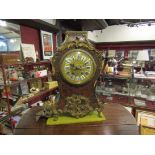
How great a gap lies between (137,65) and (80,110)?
353 centimetres

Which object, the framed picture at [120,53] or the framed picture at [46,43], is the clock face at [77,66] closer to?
the framed picture at [46,43]

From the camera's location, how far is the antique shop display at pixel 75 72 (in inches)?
41.3

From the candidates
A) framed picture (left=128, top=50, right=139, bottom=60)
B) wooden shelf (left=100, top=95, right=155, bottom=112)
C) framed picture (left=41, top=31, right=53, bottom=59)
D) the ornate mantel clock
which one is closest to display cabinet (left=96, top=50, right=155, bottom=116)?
wooden shelf (left=100, top=95, right=155, bottom=112)

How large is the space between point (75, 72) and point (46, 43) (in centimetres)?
201

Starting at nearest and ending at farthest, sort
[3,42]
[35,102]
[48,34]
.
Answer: [3,42]
[35,102]
[48,34]

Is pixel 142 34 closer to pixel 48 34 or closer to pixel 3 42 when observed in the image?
pixel 48 34

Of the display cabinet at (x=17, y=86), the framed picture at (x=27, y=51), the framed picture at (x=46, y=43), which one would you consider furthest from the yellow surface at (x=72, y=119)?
the framed picture at (x=46, y=43)

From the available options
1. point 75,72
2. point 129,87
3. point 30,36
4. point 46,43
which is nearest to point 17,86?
point 30,36

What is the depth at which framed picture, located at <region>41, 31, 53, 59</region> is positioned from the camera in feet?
9.16

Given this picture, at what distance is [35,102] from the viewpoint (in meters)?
2.70

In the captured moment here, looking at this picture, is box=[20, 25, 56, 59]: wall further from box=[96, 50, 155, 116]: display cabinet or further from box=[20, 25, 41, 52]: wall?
box=[96, 50, 155, 116]: display cabinet

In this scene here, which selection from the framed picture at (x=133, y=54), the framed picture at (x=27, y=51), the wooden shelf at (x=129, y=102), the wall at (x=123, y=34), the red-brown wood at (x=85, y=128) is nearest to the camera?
the red-brown wood at (x=85, y=128)
